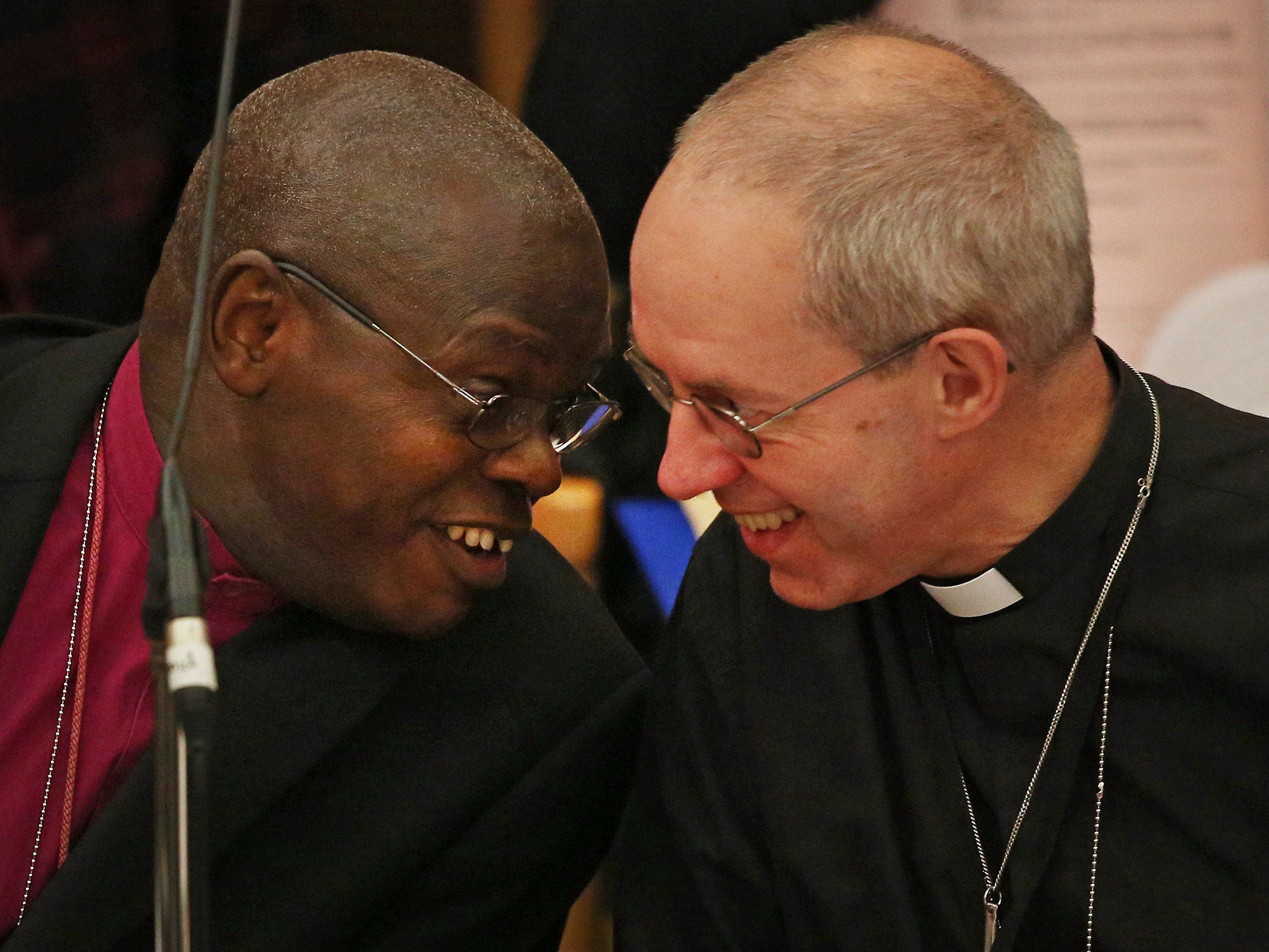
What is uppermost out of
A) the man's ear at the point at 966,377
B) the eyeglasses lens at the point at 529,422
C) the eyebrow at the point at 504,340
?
the man's ear at the point at 966,377

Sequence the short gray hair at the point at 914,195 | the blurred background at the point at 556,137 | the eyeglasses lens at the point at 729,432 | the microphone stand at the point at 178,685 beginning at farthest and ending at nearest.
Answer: the blurred background at the point at 556,137 → the eyeglasses lens at the point at 729,432 → the short gray hair at the point at 914,195 → the microphone stand at the point at 178,685

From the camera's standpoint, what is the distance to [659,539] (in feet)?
9.91

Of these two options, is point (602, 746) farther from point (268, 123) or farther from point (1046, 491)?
point (268, 123)

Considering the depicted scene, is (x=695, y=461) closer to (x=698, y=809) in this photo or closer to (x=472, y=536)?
(x=472, y=536)

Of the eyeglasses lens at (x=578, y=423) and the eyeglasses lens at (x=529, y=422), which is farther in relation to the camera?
the eyeglasses lens at (x=578, y=423)

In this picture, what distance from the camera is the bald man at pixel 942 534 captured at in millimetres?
1782

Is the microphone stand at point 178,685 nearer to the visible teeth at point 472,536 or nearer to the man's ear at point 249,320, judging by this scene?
the man's ear at point 249,320

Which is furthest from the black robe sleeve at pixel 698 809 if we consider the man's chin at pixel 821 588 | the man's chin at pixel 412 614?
the man's chin at pixel 412 614

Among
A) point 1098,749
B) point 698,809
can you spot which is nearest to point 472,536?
point 698,809

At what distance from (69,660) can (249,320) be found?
518 mm

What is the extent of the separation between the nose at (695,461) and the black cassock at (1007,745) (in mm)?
323

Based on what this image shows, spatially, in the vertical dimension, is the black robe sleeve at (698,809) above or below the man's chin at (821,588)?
below

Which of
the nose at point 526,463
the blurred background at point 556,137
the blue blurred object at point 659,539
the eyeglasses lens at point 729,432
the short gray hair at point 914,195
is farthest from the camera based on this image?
the blurred background at point 556,137

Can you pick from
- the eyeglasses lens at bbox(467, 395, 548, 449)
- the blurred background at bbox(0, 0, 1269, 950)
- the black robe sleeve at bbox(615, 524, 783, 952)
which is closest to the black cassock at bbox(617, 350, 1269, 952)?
the black robe sleeve at bbox(615, 524, 783, 952)
